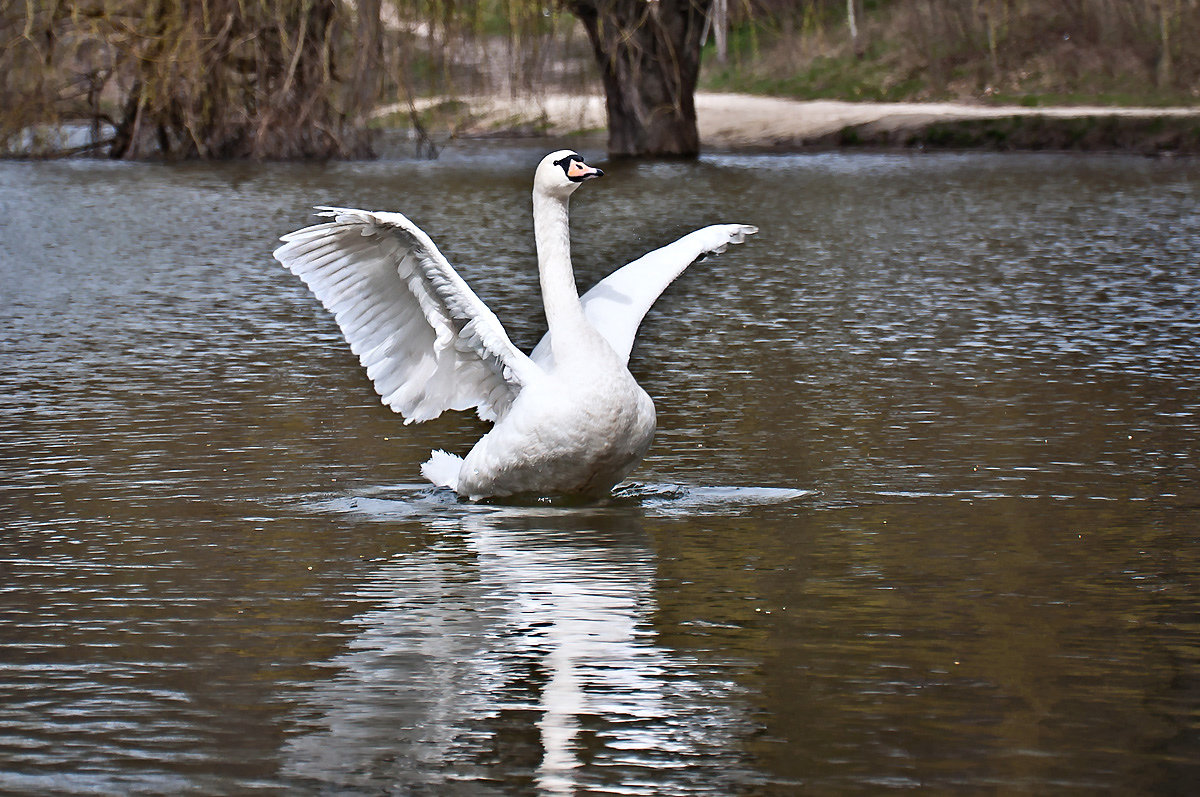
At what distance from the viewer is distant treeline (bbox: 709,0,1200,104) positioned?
39.6 meters

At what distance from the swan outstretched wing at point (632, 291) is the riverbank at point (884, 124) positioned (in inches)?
795

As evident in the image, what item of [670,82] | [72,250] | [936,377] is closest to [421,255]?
[936,377]

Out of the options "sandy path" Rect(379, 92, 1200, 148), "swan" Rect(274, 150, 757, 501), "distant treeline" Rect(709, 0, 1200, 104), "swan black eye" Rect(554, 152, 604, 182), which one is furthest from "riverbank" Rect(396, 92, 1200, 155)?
"swan black eye" Rect(554, 152, 604, 182)

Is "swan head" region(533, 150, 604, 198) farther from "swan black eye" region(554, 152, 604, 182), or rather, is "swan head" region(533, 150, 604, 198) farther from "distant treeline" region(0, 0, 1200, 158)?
"distant treeline" region(0, 0, 1200, 158)

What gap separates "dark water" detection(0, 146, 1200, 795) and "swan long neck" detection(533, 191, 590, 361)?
751 millimetres

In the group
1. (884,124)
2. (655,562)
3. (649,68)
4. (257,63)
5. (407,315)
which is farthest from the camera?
(884,124)

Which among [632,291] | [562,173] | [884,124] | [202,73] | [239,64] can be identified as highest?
[239,64]

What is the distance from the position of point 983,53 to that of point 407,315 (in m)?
Result: 41.4

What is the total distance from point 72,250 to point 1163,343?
10499mm

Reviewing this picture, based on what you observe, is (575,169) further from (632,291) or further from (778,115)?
(778,115)

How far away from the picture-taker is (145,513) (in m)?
7.39

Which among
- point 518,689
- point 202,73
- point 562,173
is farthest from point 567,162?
point 202,73

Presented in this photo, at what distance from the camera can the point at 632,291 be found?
26.5ft

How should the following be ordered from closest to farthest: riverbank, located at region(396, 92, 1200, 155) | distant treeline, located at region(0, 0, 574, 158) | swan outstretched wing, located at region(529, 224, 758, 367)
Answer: swan outstretched wing, located at region(529, 224, 758, 367) < distant treeline, located at region(0, 0, 574, 158) < riverbank, located at region(396, 92, 1200, 155)
